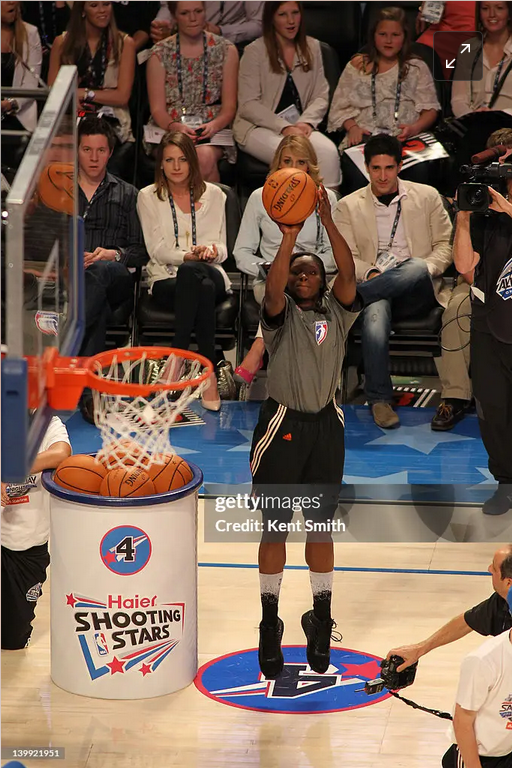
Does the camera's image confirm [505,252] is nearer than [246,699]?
No

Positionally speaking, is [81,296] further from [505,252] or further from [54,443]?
[505,252]

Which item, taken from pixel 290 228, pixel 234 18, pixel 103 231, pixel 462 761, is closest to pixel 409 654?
pixel 462 761

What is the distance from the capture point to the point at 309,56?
919cm

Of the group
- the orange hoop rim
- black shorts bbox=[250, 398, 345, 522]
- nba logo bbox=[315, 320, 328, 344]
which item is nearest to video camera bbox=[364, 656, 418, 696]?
black shorts bbox=[250, 398, 345, 522]

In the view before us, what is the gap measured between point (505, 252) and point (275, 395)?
2181mm

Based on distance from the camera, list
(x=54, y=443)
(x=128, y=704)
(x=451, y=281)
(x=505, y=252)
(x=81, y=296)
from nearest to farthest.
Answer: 1. (x=81, y=296)
2. (x=128, y=704)
3. (x=54, y=443)
4. (x=505, y=252)
5. (x=451, y=281)

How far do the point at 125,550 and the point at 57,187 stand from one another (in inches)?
67.2

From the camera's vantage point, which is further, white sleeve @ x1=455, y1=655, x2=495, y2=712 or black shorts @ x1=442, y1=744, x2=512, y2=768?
black shorts @ x1=442, y1=744, x2=512, y2=768

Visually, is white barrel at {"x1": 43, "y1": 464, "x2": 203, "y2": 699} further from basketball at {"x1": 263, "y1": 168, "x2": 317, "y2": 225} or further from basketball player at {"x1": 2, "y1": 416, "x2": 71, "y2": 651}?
basketball at {"x1": 263, "y1": 168, "x2": 317, "y2": 225}

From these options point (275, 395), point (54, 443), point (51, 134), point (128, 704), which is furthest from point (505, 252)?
point (51, 134)

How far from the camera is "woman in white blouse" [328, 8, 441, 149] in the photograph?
356 inches

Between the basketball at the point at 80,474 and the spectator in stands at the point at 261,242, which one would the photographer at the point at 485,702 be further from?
the spectator in stands at the point at 261,242

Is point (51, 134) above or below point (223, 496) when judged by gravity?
above

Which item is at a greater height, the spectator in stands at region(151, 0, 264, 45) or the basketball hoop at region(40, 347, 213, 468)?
the spectator in stands at region(151, 0, 264, 45)
